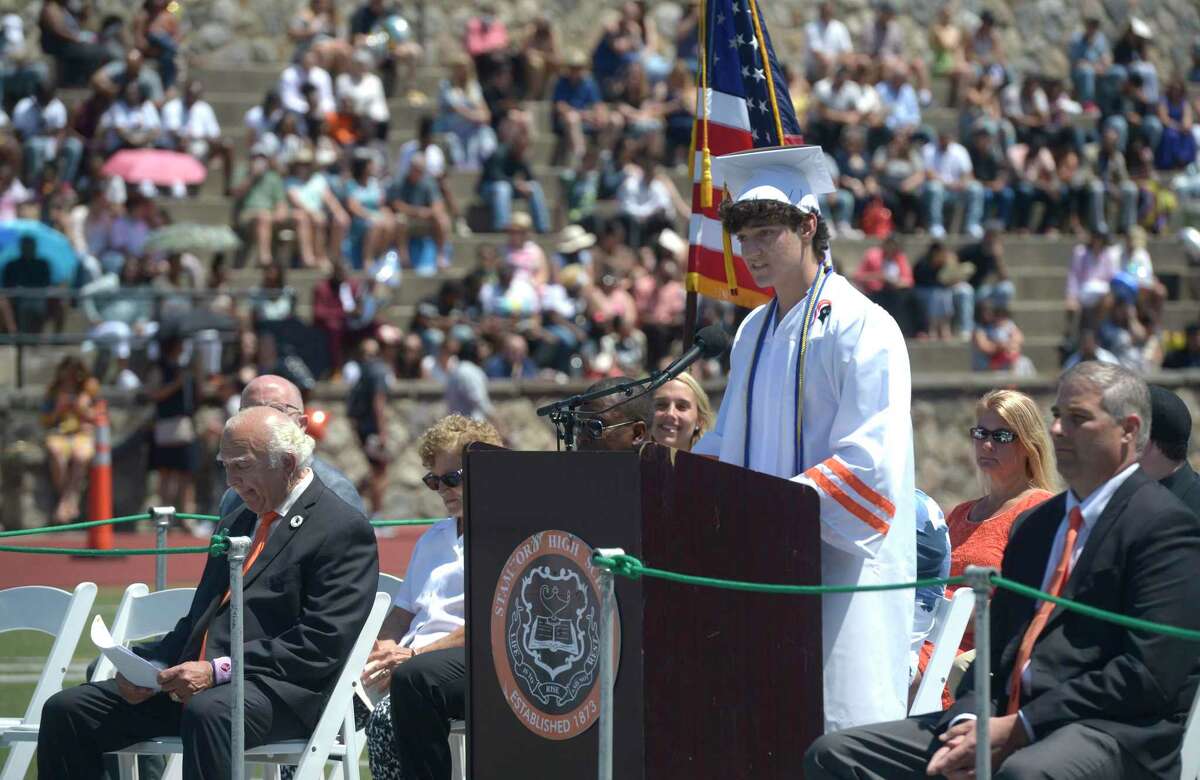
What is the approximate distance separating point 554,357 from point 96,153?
546cm

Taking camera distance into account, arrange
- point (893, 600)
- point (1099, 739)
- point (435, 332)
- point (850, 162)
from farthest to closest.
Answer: point (850, 162)
point (435, 332)
point (893, 600)
point (1099, 739)

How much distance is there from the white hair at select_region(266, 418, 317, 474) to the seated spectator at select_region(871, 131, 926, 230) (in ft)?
59.6

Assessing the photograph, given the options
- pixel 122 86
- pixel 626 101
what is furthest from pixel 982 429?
pixel 626 101

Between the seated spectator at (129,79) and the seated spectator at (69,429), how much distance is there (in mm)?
4555

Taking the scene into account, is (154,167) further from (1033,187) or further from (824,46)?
(1033,187)

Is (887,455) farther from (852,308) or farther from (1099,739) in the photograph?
(1099,739)

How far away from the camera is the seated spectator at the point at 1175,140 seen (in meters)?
27.0

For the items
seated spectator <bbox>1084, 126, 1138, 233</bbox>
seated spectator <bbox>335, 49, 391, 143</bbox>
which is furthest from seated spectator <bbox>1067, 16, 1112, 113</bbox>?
seated spectator <bbox>335, 49, 391, 143</bbox>

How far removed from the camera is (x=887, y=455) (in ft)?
19.3

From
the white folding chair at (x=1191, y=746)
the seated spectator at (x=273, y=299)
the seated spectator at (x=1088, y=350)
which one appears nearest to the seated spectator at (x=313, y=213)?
the seated spectator at (x=273, y=299)

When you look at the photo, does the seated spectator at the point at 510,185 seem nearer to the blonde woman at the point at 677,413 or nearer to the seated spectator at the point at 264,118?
the seated spectator at the point at 264,118

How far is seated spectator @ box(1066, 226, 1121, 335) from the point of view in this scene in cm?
2383

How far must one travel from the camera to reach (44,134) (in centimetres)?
2184

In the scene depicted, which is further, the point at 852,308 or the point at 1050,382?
the point at 1050,382
